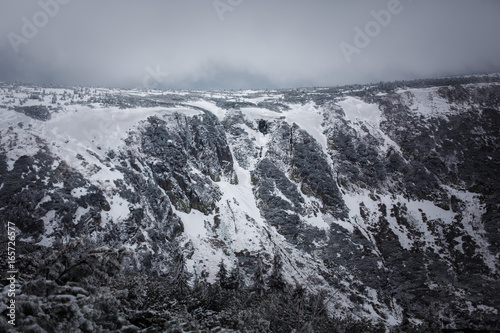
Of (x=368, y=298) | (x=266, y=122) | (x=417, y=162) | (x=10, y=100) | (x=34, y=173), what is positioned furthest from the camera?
(x=266, y=122)

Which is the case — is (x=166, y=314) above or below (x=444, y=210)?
above

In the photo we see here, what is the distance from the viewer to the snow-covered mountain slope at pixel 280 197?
1571 inches

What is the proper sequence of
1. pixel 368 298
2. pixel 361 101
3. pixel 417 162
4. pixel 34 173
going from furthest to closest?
pixel 361 101
pixel 417 162
pixel 368 298
pixel 34 173

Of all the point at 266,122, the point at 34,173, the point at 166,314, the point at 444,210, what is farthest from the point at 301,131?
the point at 166,314

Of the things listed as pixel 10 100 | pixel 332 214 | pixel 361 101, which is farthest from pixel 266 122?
pixel 10 100

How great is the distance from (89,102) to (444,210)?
97620 millimetres

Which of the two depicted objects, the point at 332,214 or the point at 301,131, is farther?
the point at 301,131

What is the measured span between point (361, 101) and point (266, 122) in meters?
45.0

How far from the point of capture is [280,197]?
6197cm

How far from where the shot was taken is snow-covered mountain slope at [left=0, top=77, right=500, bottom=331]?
3991 centimetres

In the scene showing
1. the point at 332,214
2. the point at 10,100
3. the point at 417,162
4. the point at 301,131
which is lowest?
the point at 332,214

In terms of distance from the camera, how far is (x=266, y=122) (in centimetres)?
8438

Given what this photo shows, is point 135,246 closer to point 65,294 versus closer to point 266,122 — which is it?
point 65,294

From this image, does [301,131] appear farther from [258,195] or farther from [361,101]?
[361,101]
